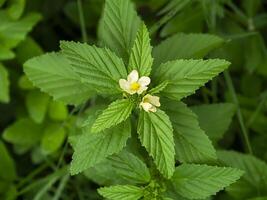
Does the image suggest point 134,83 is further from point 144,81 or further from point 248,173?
point 248,173

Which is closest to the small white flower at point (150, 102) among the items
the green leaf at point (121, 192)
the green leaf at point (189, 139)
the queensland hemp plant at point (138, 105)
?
the queensland hemp plant at point (138, 105)

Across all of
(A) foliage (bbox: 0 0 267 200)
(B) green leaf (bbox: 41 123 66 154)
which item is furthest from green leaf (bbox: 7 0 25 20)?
(B) green leaf (bbox: 41 123 66 154)

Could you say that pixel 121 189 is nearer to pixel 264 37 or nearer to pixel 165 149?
pixel 165 149

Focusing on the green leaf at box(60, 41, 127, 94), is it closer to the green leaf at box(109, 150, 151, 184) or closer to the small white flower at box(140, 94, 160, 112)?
the small white flower at box(140, 94, 160, 112)

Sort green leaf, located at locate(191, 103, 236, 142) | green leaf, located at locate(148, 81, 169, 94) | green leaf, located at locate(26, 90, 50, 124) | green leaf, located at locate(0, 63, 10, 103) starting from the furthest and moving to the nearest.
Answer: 1. green leaf, located at locate(26, 90, 50, 124)
2. green leaf, located at locate(0, 63, 10, 103)
3. green leaf, located at locate(191, 103, 236, 142)
4. green leaf, located at locate(148, 81, 169, 94)

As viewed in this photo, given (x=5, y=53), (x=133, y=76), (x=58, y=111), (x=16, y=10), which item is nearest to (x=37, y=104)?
(x=58, y=111)

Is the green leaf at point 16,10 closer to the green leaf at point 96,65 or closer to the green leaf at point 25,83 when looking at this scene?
the green leaf at point 25,83

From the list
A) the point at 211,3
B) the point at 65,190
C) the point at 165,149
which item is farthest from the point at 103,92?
the point at 65,190
